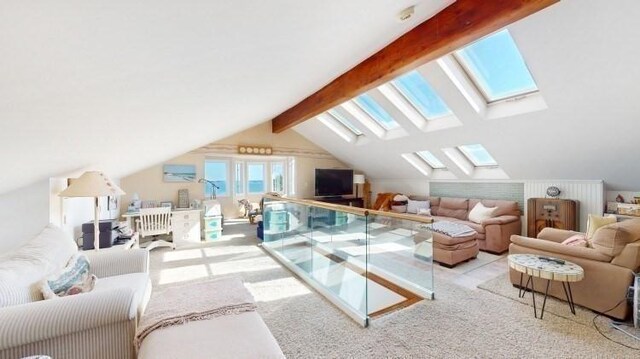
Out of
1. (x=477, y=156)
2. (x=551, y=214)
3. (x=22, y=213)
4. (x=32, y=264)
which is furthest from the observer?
(x=477, y=156)

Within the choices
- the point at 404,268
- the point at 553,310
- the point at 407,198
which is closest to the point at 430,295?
the point at 404,268

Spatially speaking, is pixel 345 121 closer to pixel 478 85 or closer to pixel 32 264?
pixel 478 85

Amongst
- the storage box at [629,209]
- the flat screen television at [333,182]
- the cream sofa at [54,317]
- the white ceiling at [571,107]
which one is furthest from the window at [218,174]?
the storage box at [629,209]

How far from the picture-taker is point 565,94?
284 cm

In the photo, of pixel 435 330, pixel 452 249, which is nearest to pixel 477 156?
pixel 452 249

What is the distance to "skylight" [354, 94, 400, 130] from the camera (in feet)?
16.8

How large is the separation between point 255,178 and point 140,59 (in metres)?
6.67

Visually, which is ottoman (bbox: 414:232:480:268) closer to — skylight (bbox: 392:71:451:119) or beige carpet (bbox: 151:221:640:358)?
beige carpet (bbox: 151:221:640:358)

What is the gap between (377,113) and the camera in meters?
5.33

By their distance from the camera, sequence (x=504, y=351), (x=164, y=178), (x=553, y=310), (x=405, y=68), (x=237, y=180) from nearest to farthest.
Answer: (x=504, y=351) → (x=553, y=310) → (x=405, y=68) → (x=164, y=178) → (x=237, y=180)

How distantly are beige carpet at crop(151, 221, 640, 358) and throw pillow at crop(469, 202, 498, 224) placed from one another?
7.12ft

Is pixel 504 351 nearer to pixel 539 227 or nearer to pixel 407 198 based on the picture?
pixel 539 227

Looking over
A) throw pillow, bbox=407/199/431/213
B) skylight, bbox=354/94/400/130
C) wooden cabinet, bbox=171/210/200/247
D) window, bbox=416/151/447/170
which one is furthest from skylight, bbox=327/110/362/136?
wooden cabinet, bbox=171/210/200/247

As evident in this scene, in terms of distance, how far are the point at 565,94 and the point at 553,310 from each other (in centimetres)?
228
